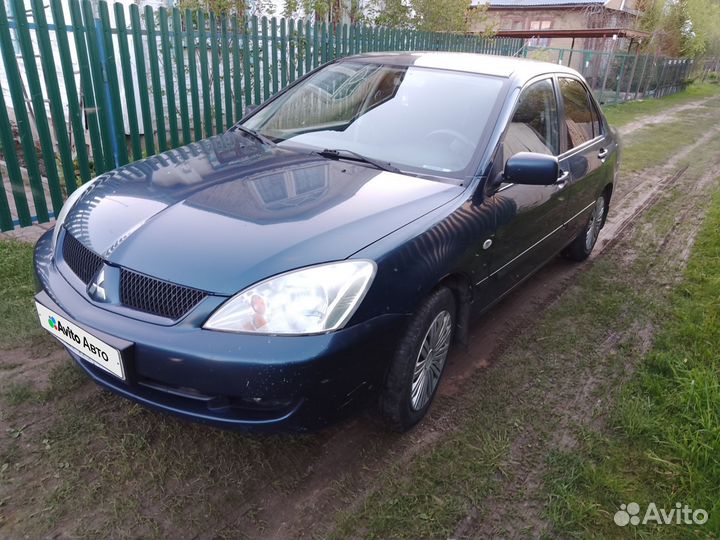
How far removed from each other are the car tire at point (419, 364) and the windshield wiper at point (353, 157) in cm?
77

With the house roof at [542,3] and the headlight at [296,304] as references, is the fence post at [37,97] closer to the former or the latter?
the headlight at [296,304]

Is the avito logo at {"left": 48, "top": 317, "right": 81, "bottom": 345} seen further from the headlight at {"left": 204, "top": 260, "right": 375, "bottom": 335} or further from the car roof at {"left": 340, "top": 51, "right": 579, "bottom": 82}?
the car roof at {"left": 340, "top": 51, "right": 579, "bottom": 82}

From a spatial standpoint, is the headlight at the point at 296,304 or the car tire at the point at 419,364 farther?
the car tire at the point at 419,364

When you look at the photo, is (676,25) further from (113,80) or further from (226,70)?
(113,80)

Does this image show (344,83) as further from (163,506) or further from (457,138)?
(163,506)

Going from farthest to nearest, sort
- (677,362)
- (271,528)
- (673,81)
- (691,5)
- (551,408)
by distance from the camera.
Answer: (691,5), (673,81), (677,362), (551,408), (271,528)

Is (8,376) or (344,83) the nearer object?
(8,376)

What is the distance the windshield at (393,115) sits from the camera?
3.08 m

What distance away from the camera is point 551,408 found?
3.05 metres

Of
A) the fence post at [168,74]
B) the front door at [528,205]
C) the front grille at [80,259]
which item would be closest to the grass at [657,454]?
the front door at [528,205]

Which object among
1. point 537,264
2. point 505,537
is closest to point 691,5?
point 537,264

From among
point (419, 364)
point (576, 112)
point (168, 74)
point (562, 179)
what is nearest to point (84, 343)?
point (419, 364)

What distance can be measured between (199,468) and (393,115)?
2.18 metres

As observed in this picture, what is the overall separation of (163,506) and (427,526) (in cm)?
106
